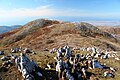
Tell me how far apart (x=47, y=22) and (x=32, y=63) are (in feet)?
395

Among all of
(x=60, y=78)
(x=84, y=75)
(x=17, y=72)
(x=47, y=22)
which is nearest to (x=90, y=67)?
(x=84, y=75)

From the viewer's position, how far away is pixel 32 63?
36375 mm

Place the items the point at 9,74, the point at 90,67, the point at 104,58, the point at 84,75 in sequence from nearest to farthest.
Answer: the point at 9,74
the point at 84,75
the point at 90,67
the point at 104,58

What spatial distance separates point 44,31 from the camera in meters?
129

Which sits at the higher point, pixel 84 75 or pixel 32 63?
pixel 32 63

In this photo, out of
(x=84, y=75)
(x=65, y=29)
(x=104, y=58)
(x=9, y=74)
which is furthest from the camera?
(x=65, y=29)

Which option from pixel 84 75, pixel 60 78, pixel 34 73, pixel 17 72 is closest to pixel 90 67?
pixel 84 75

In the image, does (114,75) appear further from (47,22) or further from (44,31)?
(47,22)

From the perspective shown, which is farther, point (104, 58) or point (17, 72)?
point (104, 58)

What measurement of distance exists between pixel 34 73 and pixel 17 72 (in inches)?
106

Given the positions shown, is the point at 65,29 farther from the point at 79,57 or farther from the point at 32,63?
the point at 32,63

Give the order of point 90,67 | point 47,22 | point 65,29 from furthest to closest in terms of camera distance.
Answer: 1. point 47,22
2. point 65,29
3. point 90,67

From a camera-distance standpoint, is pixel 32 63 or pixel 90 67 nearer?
pixel 32 63

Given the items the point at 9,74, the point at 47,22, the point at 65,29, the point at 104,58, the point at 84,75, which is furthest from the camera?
the point at 47,22
